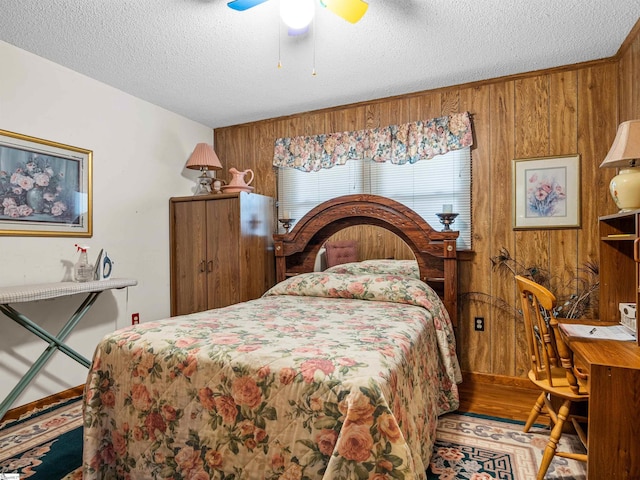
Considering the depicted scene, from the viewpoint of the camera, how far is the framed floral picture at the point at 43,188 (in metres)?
2.47

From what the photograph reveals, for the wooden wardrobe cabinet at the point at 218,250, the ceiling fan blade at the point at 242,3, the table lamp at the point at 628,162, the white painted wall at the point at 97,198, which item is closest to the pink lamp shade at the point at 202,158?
the white painted wall at the point at 97,198

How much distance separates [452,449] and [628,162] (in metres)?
1.77

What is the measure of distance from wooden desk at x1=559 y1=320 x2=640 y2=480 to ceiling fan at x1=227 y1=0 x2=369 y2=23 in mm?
1808

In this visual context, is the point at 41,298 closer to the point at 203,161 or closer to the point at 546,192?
the point at 203,161

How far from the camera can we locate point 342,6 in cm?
179

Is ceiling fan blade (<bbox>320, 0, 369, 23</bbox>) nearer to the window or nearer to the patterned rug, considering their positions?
the window

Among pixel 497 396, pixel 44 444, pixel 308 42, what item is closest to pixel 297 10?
pixel 308 42

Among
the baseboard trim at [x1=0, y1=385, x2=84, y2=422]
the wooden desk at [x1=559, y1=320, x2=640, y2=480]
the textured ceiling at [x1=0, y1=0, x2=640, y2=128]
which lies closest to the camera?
the wooden desk at [x1=559, y1=320, x2=640, y2=480]

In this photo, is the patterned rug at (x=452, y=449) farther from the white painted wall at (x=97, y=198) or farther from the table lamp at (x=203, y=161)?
the table lamp at (x=203, y=161)

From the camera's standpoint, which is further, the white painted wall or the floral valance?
the floral valance

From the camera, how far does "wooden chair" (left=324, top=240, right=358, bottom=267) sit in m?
3.39

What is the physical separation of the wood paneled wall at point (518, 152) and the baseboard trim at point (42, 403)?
3041mm

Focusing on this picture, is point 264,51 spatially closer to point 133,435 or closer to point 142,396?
point 142,396

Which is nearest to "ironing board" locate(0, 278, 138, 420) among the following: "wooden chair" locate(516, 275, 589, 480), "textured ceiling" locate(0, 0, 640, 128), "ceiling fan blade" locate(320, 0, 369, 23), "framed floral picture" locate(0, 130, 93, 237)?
"framed floral picture" locate(0, 130, 93, 237)
